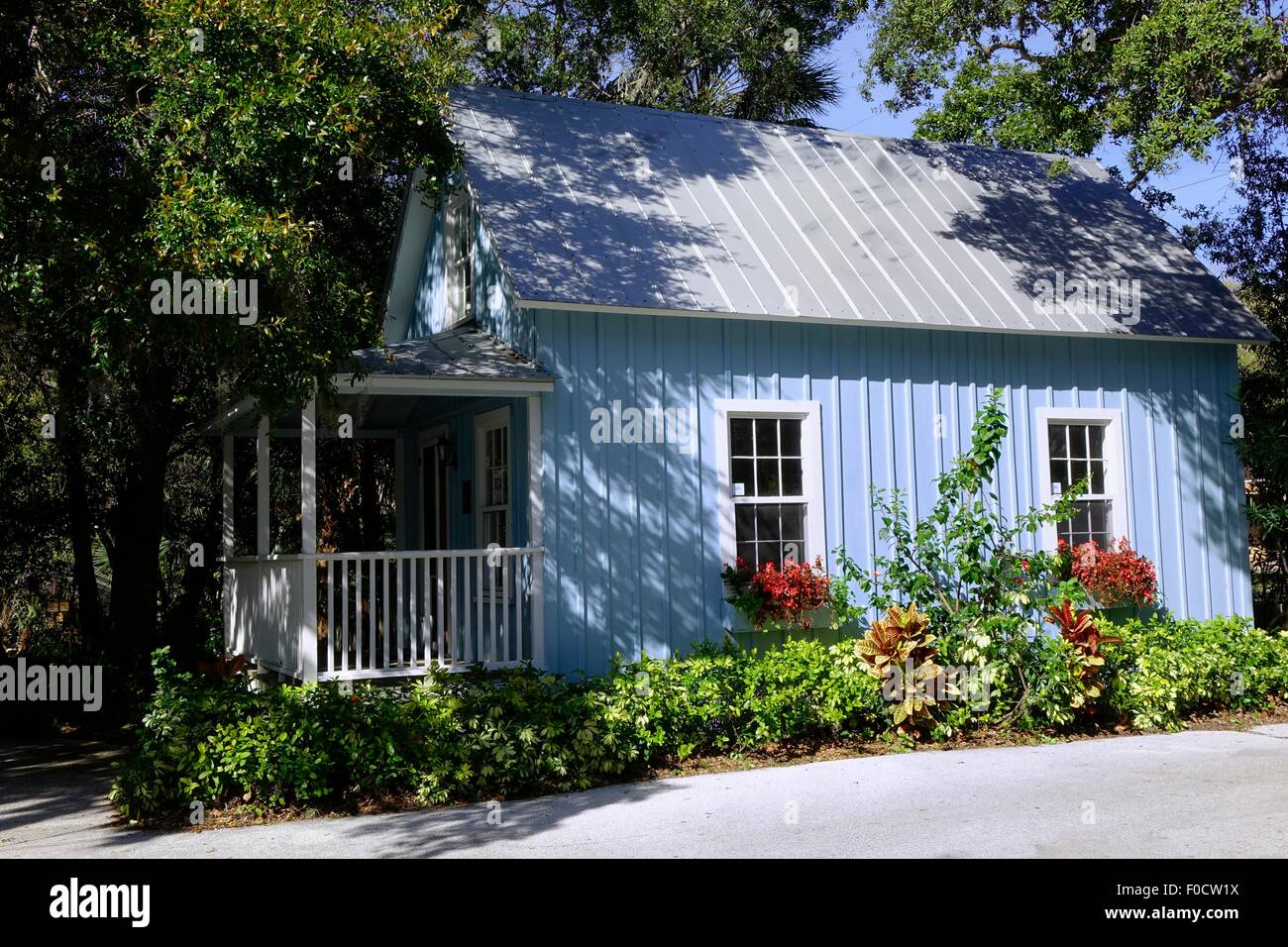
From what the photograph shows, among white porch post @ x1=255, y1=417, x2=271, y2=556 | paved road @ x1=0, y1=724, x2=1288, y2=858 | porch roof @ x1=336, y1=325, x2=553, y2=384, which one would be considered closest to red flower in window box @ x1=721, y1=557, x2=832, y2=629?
paved road @ x1=0, y1=724, x2=1288, y2=858

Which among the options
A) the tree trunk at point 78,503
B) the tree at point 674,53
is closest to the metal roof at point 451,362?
the tree trunk at point 78,503

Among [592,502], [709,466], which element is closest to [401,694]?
[592,502]

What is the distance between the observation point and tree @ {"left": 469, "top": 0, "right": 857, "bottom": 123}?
19.3 metres

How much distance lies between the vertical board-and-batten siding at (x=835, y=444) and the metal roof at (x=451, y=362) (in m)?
0.36

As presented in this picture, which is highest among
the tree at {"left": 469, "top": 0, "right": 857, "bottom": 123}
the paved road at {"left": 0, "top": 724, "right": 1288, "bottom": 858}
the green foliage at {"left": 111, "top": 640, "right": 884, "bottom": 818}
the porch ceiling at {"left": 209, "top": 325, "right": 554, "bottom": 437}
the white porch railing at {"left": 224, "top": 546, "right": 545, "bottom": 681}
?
the tree at {"left": 469, "top": 0, "right": 857, "bottom": 123}

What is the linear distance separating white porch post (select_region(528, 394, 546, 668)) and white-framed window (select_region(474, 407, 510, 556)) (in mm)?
1050

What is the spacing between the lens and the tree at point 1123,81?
1111cm

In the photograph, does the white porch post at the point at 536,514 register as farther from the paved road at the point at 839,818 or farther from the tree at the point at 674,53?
the tree at the point at 674,53

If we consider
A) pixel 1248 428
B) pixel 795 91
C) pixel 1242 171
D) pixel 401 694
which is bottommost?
pixel 401 694

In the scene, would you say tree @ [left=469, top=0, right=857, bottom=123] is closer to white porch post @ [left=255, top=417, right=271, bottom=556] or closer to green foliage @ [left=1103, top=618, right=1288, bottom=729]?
white porch post @ [left=255, top=417, right=271, bottom=556]

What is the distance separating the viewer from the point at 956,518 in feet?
34.3

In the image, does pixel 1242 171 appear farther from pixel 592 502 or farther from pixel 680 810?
pixel 680 810

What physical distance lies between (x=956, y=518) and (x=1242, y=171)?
34.7ft

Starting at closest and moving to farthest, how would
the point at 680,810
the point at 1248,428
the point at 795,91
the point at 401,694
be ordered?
the point at 680,810 < the point at 401,694 < the point at 1248,428 < the point at 795,91
